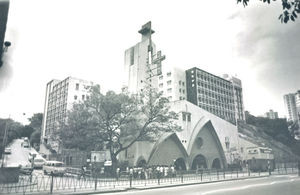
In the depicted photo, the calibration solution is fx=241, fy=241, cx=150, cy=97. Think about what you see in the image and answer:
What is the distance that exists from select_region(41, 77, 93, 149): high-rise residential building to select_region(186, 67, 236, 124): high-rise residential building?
34.4 meters

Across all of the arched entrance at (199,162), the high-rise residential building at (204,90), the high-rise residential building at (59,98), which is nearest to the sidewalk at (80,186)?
the arched entrance at (199,162)

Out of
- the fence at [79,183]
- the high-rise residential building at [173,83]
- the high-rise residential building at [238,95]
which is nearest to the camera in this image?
the fence at [79,183]

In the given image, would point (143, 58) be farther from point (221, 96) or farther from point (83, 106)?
point (221, 96)

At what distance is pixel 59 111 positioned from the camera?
262ft

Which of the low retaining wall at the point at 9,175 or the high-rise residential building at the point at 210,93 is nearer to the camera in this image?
the low retaining wall at the point at 9,175

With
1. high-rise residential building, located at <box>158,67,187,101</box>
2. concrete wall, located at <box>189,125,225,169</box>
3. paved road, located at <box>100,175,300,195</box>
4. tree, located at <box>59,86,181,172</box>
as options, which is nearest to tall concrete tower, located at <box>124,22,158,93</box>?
tree, located at <box>59,86,181,172</box>

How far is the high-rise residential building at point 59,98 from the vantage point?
7738 cm

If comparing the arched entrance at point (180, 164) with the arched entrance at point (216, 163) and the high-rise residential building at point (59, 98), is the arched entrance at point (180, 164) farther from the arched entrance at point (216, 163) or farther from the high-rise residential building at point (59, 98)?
the high-rise residential building at point (59, 98)

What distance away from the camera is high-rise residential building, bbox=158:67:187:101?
266 feet

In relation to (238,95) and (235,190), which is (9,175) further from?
(238,95)

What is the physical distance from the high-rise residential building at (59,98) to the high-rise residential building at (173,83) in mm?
25186

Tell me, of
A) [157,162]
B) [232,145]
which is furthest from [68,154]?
[232,145]

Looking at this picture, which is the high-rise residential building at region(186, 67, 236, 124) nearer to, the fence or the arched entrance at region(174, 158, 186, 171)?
the arched entrance at region(174, 158, 186, 171)

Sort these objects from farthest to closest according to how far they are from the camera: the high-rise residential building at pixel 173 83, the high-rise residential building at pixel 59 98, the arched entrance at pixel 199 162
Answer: the high-rise residential building at pixel 173 83
the high-rise residential building at pixel 59 98
the arched entrance at pixel 199 162
